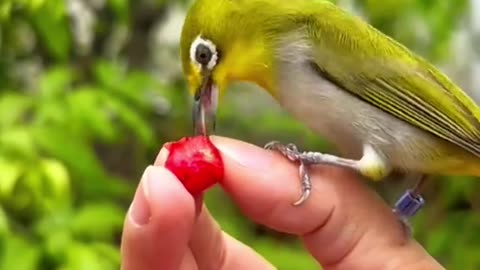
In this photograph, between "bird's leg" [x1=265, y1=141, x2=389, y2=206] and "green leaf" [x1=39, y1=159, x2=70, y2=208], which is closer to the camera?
"bird's leg" [x1=265, y1=141, x2=389, y2=206]

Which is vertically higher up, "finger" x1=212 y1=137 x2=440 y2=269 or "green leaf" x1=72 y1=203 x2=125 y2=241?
"finger" x1=212 y1=137 x2=440 y2=269

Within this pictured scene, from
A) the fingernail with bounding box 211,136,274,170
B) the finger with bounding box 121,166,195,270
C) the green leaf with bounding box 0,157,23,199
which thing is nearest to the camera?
the finger with bounding box 121,166,195,270

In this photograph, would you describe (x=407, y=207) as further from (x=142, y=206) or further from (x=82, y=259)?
(x=82, y=259)

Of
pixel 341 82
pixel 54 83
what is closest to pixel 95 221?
pixel 54 83

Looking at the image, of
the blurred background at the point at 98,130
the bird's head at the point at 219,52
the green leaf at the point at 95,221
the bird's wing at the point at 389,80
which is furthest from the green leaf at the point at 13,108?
the bird's wing at the point at 389,80

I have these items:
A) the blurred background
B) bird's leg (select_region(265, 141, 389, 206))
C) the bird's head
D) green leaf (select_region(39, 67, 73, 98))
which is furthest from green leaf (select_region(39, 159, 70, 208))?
bird's leg (select_region(265, 141, 389, 206))

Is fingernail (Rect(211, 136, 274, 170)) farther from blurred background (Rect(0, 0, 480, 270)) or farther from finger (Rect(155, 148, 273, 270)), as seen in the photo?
blurred background (Rect(0, 0, 480, 270))

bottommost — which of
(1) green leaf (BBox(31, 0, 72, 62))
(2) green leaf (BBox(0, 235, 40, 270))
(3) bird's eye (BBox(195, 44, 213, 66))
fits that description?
(2) green leaf (BBox(0, 235, 40, 270))

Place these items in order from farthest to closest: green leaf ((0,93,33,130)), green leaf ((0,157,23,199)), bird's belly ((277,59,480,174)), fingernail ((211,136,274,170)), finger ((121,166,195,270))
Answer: green leaf ((0,93,33,130))
green leaf ((0,157,23,199))
bird's belly ((277,59,480,174))
fingernail ((211,136,274,170))
finger ((121,166,195,270))
